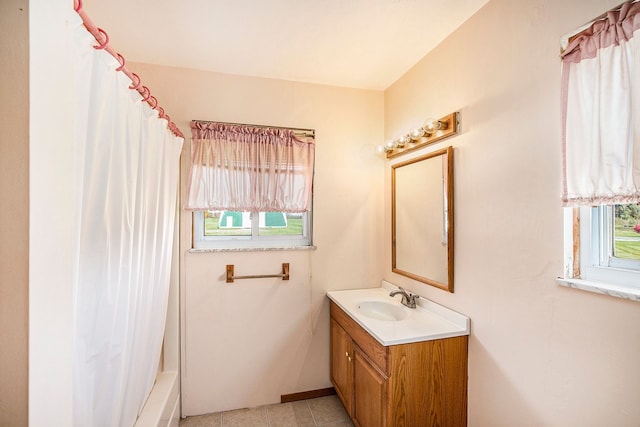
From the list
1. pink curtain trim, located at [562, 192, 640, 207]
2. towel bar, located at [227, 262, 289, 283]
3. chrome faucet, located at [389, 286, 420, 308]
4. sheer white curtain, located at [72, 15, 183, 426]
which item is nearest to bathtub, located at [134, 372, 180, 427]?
sheer white curtain, located at [72, 15, 183, 426]

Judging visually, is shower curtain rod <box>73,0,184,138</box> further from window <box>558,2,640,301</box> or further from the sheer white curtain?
window <box>558,2,640,301</box>

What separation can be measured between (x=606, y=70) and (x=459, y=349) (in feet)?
4.46

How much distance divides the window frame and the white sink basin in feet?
2.03

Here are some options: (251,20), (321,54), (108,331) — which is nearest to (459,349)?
(108,331)

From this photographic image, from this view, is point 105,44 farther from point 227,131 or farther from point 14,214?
point 227,131

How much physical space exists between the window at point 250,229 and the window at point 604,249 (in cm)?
162

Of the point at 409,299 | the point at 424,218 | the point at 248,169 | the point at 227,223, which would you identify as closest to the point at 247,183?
the point at 248,169

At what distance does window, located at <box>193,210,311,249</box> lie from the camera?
217 centimetres

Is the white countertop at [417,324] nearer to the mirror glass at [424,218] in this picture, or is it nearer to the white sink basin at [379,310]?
the white sink basin at [379,310]

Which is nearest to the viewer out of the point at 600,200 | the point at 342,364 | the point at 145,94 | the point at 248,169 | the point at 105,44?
the point at 105,44

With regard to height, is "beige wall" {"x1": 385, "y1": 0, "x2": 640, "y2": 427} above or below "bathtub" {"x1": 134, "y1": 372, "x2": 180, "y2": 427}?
above

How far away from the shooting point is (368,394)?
164 centimetres

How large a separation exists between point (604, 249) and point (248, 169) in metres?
1.97

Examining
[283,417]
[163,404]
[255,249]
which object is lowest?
[283,417]
